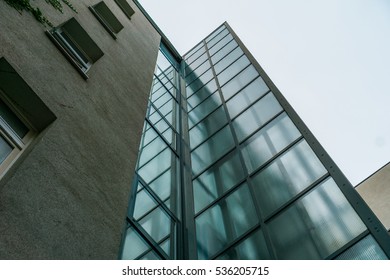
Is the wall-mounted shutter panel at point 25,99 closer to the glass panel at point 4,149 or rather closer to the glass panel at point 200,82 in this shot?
the glass panel at point 4,149

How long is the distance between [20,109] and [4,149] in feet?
2.89

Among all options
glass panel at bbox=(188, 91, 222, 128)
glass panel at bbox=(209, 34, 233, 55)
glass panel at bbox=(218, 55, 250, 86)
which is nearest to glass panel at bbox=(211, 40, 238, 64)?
glass panel at bbox=(209, 34, 233, 55)

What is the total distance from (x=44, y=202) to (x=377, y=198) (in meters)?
19.4

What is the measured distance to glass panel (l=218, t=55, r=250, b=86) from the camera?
1407cm

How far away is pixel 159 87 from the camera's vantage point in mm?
14742

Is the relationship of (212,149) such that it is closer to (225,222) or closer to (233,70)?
(225,222)

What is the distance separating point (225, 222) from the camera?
795 cm

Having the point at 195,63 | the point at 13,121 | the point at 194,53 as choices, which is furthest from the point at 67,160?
the point at 194,53

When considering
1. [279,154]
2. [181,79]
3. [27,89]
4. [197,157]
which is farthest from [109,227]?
[181,79]

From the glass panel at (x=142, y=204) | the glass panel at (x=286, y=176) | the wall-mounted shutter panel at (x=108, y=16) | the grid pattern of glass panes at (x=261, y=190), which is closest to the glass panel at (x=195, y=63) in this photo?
the grid pattern of glass panes at (x=261, y=190)

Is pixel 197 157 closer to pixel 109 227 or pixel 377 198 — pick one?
pixel 109 227

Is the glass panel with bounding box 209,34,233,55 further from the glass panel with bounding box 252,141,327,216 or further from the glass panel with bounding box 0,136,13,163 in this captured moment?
the glass panel with bounding box 0,136,13,163

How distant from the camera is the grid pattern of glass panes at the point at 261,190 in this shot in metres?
6.27

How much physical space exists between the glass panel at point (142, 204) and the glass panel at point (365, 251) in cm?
373
